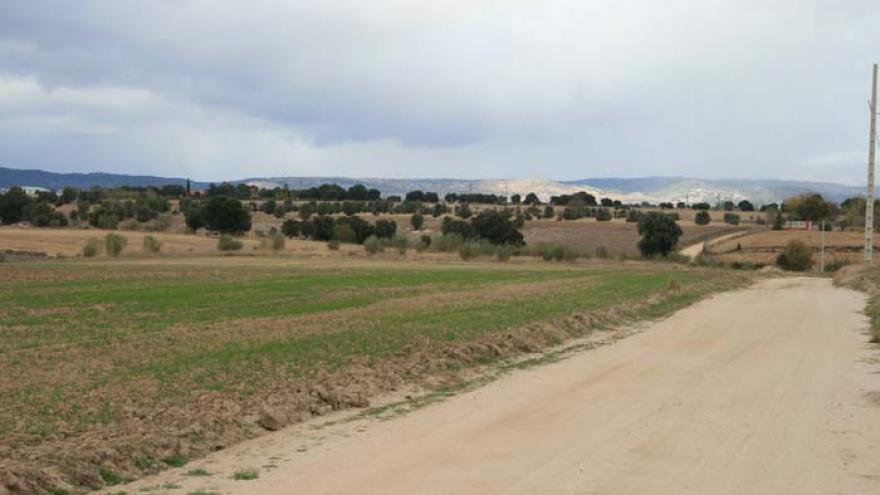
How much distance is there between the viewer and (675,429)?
12.6 meters

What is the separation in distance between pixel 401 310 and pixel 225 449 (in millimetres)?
20386

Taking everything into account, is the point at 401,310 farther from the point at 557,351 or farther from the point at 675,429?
the point at 675,429

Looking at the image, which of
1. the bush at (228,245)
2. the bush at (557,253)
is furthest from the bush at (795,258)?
the bush at (228,245)

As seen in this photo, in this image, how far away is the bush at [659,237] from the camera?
113250mm

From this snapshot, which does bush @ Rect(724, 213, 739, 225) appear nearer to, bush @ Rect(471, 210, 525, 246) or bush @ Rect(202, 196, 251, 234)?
bush @ Rect(471, 210, 525, 246)

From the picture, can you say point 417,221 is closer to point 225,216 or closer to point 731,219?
point 225,216

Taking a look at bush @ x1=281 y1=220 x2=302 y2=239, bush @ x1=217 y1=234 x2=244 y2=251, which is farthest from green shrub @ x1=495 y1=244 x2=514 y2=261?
bush @ x1=281 y1=220 x2=302 y2=239

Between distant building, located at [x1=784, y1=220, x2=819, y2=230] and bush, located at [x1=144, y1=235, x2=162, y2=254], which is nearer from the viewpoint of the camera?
bush, located at [x1=144, y1=235, x2=162, y2=254]

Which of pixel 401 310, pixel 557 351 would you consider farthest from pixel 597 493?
pixel 401 310

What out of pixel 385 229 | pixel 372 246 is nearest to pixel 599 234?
pixel 385 229

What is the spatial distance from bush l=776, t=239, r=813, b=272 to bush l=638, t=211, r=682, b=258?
40.2 ft

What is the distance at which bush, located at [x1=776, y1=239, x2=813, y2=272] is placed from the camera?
105000 mm

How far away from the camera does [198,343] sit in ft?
67.9

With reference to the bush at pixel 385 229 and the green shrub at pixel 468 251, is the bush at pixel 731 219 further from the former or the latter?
the green shrub at pixel 468 251
